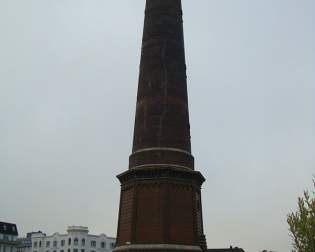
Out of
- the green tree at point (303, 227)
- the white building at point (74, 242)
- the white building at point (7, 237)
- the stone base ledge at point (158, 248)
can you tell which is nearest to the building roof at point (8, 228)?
the white building at point (7, 237)

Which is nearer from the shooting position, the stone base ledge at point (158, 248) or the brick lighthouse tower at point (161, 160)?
the stone base ledge at point (158, 248)

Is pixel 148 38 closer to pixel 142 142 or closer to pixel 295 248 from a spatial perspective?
pixel 142 142

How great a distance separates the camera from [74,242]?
285 ft

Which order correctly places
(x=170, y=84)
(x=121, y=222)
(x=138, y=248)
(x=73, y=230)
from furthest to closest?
(x=73, y=230)
(x=170, y=84)
(x=121, y=222)
(x=138, y=248)

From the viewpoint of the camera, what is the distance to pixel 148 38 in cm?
2956

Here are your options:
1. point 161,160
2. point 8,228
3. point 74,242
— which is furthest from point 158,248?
point 74,242

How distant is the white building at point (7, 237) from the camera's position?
7412 centimetres

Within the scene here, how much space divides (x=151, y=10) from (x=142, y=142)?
8.89 metres

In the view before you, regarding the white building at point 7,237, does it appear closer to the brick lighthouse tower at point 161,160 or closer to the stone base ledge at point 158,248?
the brick lighthouse tower at point 161,160

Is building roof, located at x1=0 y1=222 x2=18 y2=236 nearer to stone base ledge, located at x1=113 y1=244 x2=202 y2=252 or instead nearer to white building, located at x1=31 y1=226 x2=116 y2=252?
white building, located at x1=31 y1=226 x2=116 y2=252

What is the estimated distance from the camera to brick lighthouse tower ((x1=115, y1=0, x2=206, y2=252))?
2500 centimetres

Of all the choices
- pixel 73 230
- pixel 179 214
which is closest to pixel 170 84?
pixel 179 214

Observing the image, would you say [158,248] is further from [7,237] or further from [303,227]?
[7,237]

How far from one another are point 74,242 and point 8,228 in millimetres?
14203
